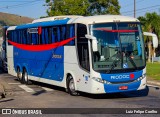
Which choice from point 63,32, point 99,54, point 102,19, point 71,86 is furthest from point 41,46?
point 99,54

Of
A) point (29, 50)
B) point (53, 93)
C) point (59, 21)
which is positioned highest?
point (59, 21)

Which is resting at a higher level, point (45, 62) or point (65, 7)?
point (65, 7)

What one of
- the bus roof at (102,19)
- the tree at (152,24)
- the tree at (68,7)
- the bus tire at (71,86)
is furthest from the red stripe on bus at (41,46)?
the tree at (152,24)

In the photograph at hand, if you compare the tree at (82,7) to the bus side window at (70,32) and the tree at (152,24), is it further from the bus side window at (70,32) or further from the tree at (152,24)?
the bus side window at (70,32)

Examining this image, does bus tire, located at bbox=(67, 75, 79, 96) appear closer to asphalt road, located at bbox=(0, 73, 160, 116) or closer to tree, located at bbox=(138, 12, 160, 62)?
asphalt road, located at bbox=(0, 73, 160, 116)

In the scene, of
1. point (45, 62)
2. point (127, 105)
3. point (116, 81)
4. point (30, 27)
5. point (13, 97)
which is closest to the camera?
point (127, 105)

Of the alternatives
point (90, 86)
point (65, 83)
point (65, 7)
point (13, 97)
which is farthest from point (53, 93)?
point (65, 7)

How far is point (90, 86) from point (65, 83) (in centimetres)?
238

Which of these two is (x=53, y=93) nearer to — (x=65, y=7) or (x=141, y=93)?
(x=141, y=93)

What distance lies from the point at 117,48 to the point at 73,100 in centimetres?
242

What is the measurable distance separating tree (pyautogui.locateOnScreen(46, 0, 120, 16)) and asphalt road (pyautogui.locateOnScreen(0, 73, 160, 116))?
3915 centimetres

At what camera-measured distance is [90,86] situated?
15.6m

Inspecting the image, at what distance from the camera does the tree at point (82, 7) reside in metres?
57.6

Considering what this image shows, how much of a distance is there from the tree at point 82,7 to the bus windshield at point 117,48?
4131 centimetres
